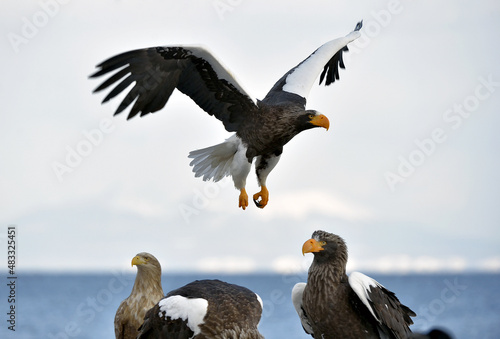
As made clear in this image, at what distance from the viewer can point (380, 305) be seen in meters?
5.78

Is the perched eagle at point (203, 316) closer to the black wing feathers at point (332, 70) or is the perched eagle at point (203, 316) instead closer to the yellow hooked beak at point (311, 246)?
the yellow hooked beak at point (311, 246)

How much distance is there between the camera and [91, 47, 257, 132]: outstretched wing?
6.33 m

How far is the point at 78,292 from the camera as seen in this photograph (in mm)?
49594

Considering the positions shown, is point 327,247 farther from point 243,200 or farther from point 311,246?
point 243,200

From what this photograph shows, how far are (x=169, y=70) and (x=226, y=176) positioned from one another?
1.49m

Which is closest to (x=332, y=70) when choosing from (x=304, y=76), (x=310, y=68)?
(x=310, y=68)

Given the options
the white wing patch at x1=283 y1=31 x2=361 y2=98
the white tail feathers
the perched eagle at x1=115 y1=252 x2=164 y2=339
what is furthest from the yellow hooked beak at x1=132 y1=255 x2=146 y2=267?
the white wing patch at x1=283 y1=31 x2=361 y2=98

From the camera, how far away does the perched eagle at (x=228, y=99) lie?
6.47 metres

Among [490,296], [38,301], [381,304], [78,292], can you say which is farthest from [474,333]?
[78,292]

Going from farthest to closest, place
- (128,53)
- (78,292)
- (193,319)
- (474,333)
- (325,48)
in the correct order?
(78,292) → (474,333) → (325,48) → (128,53) → (193,319)

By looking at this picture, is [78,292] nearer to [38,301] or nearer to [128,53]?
[38,301]

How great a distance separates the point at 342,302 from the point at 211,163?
96.6 inches

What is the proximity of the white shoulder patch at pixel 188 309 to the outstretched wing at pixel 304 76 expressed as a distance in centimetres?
253

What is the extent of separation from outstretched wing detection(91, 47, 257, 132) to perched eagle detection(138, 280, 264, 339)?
1.61 meters
